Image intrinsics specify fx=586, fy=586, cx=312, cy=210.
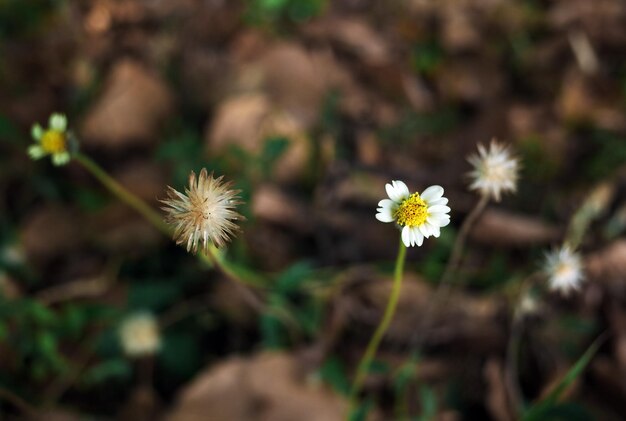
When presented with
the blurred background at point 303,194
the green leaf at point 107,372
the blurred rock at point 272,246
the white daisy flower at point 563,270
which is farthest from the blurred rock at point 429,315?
the green leaf at point 107,372

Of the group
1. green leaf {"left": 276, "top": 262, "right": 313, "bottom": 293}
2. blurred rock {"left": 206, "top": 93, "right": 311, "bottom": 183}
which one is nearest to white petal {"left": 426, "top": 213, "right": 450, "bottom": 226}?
green leaf {"left": 276, "top": 262, "right": 313, "bottom": 293}

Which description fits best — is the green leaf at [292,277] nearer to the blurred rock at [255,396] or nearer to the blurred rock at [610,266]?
the blurred rock at [255,396]

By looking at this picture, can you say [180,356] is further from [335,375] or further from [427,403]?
[427,403]

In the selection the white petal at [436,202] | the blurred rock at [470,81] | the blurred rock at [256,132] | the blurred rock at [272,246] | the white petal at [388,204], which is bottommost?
the white petal at [388,204]

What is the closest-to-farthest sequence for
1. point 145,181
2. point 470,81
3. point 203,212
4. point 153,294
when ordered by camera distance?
1. point 203,212
2. point 153,294
3. point 145,181
4. point 470,81

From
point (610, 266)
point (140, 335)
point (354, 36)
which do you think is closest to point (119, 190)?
point (140, 335)

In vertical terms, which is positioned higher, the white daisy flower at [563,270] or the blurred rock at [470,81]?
the blurred rock at [470,81]
